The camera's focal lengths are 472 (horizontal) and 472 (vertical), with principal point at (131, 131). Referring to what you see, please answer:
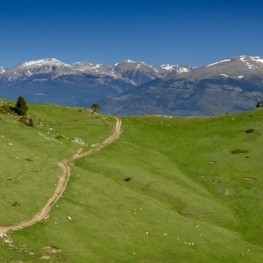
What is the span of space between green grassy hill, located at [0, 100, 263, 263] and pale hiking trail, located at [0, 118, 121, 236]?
932 mm

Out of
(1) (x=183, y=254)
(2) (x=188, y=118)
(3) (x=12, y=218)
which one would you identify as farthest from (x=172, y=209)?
(2) (x=188, y=118)

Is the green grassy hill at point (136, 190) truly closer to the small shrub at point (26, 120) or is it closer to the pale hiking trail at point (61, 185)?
the pale hiking trail at point (61, 185)

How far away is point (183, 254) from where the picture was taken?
188 ft

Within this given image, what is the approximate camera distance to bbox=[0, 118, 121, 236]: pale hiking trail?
5519 cm

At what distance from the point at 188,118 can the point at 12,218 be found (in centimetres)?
9059

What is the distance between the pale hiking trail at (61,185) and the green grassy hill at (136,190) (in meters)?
0.93

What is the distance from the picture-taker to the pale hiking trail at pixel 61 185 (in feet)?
181

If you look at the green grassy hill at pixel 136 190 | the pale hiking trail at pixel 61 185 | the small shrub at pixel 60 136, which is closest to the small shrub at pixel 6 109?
the green grassy hill at pixel 136 190

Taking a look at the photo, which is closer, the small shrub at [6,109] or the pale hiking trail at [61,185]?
the pale hiking trail at [61,185]

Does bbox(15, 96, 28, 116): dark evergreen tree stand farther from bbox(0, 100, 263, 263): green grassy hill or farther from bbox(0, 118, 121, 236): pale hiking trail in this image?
bbox(0, 118, 121, 236): pale hiking trail

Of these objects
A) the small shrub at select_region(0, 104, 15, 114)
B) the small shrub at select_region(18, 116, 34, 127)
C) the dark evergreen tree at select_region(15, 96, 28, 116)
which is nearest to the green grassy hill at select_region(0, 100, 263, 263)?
the small shrub at select_region(18, 116, 34, 127)

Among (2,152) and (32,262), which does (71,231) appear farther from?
(2,152)

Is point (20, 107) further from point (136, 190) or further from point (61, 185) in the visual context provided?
point (61, 185)

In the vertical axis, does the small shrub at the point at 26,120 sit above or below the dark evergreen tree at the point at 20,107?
below
